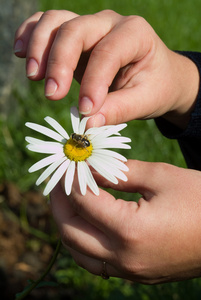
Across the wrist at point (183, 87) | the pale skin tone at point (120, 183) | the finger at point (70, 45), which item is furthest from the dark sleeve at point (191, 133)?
the finger at point (70, 45)

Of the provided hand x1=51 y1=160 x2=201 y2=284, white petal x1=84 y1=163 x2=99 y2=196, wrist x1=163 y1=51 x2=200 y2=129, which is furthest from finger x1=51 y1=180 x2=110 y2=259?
wrist x1=163 y1=51 x2=200 y2=129

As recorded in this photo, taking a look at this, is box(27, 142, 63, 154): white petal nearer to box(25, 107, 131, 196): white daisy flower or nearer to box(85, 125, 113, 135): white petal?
box(25, 107, 131, 196): white daisy flower

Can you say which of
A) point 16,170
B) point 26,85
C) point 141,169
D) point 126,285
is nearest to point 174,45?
point 26,85

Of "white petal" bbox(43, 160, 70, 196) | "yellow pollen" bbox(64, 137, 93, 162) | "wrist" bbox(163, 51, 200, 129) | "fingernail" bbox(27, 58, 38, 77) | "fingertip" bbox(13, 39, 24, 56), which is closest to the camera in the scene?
"white petal" bbox(43, 160, 70, 196)

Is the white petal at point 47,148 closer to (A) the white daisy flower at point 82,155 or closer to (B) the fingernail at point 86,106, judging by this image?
(A) the white daisy flower at point 82,155

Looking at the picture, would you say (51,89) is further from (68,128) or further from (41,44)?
(68,128)

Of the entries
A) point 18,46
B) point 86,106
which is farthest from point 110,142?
point 18,46

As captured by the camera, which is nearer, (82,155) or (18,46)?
(82,155)
